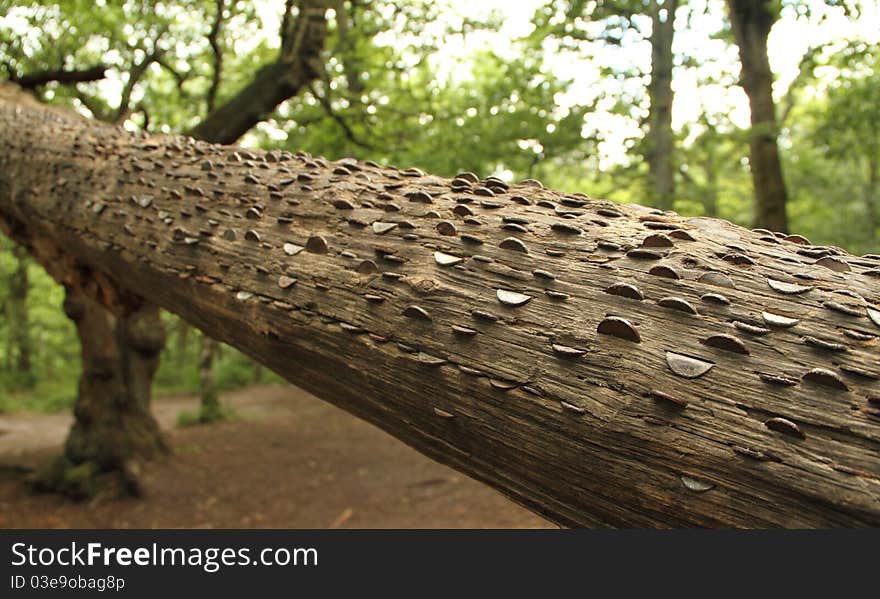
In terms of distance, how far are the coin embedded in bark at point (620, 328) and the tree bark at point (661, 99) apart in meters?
6.96

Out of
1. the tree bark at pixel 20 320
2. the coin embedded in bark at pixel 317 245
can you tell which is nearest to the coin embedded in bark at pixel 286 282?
the coin embedded in bark at pixel 317 245

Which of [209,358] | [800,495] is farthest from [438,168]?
[209,358]

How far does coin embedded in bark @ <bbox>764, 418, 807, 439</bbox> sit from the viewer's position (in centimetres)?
99

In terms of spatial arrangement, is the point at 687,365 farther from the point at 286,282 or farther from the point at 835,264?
the point at 286,282

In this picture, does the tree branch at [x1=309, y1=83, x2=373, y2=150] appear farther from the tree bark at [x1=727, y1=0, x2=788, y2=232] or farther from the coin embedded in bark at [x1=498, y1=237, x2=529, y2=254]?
the coin embedded in bark at [x1=498, y1=237, x2=529, y2=254]

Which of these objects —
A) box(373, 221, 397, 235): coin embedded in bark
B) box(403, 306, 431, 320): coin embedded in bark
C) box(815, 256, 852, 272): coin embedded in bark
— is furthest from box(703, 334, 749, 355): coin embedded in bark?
box(373, 221, 397, 235): coin embedded in bark

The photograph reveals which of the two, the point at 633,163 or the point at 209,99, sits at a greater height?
the point at 209,99

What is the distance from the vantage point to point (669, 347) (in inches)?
46.4

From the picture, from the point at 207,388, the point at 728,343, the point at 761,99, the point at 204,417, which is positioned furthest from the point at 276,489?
the point at 728,343

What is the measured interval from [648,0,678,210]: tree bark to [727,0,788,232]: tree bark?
4.42 ft

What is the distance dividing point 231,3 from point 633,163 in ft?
20.3

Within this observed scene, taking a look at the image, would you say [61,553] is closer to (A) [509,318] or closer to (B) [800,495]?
(A) [509,318]

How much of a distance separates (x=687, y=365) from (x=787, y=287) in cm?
32

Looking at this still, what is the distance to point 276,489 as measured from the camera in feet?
25.9
